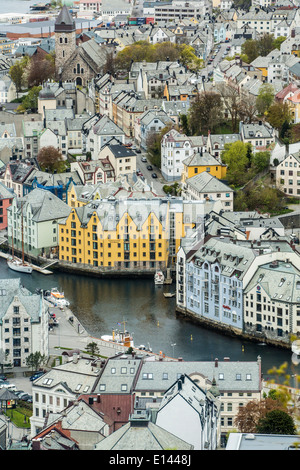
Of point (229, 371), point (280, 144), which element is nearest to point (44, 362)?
point (229, 371)

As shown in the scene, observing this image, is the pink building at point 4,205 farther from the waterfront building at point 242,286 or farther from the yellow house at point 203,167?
the waterfront building at point 242,286

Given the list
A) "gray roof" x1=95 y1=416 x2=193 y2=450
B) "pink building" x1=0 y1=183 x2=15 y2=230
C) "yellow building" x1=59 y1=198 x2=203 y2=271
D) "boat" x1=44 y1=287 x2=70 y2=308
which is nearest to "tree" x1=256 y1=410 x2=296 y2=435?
"gray roof" x1=95 y1=416 x2=193 y2=450

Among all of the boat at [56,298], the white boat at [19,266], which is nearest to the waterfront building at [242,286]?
the boat at [56,298]

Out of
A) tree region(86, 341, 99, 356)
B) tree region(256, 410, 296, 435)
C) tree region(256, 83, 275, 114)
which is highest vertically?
tree region(256, 83, 275, 114)

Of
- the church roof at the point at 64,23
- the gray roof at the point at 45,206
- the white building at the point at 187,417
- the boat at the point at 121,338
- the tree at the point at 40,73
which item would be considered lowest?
the boat at the point at 121,338

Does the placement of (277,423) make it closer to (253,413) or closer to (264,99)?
(253,413)

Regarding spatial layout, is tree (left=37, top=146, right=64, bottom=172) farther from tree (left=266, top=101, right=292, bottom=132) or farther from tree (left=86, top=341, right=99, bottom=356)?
tree (left=86, top=341, right=99, bottom=356)

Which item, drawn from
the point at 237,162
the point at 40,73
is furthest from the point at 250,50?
the point at 237,162
